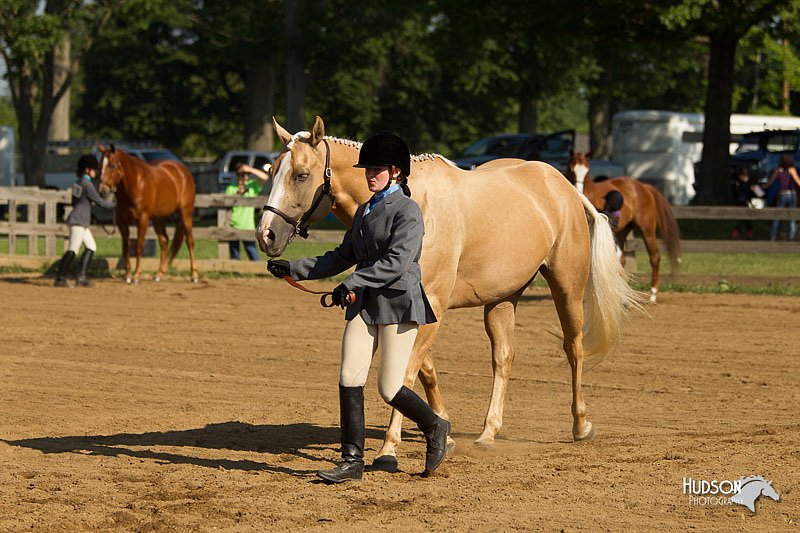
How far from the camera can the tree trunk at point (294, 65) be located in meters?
38.0

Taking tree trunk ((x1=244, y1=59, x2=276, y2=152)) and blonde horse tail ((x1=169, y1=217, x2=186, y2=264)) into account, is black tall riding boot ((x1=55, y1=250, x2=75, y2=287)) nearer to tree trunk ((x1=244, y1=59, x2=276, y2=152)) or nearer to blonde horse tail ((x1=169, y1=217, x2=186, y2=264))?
blonde horse tail ((x1=169, y1=217, x2=186, y2=264))

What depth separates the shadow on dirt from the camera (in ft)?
22.6

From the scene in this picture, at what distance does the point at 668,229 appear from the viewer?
16.1 m

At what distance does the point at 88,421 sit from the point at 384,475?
101 inches

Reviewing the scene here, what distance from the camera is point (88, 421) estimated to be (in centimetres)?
803

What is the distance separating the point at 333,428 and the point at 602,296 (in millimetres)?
2107

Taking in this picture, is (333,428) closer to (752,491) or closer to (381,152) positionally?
(381,152)

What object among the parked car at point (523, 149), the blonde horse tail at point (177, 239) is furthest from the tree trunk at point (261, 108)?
the blonde horse tail at point (177, 239)

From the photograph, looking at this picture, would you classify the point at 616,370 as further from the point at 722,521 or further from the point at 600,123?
the point at 600,123

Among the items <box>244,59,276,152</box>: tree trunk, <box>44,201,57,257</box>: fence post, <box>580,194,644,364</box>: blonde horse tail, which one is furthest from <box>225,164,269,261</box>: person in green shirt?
<box>244,59,276,152</box>: tree trunk

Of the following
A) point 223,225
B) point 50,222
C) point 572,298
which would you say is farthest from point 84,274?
point 572,298

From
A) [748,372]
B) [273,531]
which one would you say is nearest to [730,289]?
→ [748,372]

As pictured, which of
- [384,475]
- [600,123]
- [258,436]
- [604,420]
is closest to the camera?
[384,475]

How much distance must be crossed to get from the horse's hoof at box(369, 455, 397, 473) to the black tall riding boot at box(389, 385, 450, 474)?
0.73 ft
